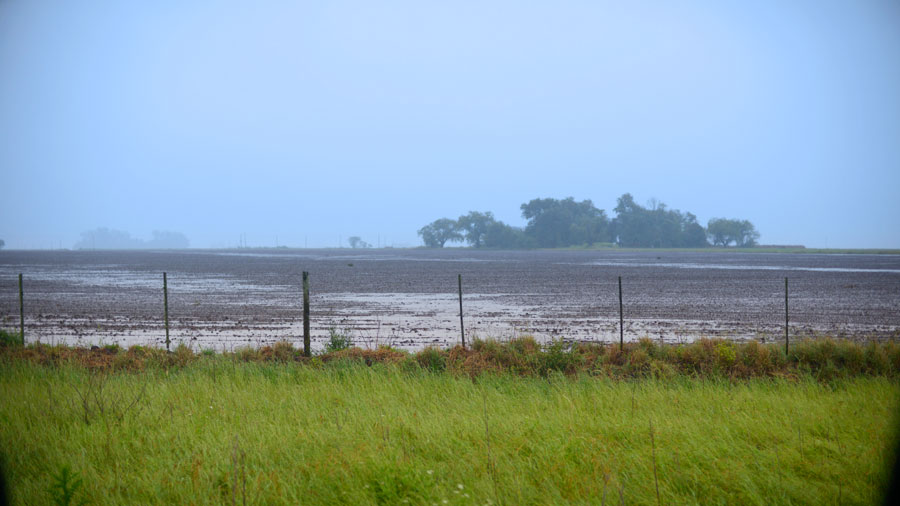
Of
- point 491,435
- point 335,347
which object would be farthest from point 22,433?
point 335,347

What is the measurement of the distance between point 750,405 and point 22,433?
28.4 ft

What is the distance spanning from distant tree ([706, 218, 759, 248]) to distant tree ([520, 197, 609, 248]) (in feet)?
97.9

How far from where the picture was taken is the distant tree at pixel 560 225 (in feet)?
539

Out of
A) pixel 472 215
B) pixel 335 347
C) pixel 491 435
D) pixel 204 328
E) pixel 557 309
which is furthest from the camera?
pixel 472 215

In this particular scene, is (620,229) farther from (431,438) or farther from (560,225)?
(431,438)

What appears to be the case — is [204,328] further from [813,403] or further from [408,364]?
[813,403]

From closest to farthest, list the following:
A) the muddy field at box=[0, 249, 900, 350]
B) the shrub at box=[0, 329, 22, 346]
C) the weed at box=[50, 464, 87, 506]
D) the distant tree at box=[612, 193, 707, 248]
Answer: the weed at box=[50, 464, 87, 506]
the shrub at box=[0, 329, 22, 346]
the muddy field at box=[0, 249, 900, 350]
the distant tree at box=[612, 193, 707, 248]

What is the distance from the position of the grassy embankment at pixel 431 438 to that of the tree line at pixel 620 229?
514 ft

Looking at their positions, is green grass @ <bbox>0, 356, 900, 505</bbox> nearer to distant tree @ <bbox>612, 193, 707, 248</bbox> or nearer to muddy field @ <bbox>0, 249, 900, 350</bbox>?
muddy field @ <bbox>0, 249, 900, 350</bbox>

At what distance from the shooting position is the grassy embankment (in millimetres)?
5465

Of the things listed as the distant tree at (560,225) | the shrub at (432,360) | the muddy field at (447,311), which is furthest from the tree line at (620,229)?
the shrub at (432,360)

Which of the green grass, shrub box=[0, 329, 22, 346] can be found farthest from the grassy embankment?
shrub box=[0, 329, 22, 346]

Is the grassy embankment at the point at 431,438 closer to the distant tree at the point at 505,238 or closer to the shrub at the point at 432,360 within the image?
the shrub at the point at 432,360

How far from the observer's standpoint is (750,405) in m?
7.66
